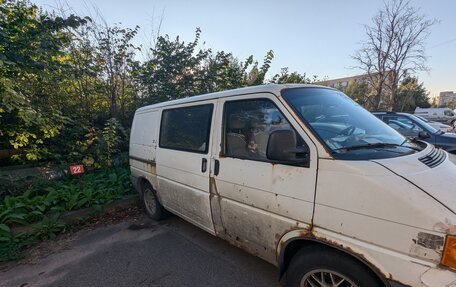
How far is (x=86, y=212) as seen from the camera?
15.2 ft

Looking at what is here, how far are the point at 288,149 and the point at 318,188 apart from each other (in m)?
0.39

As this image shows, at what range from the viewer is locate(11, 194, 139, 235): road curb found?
3.92m

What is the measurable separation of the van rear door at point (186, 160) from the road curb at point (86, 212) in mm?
1515

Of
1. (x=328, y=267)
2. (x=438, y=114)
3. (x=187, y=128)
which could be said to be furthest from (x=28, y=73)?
(x=438, y=114)

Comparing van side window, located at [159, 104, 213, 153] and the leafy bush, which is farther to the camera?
the leafy bush

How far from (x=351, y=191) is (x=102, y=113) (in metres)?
7.51

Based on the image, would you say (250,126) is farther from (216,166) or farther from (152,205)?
(152,205)

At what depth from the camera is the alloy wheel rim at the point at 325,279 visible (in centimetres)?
193

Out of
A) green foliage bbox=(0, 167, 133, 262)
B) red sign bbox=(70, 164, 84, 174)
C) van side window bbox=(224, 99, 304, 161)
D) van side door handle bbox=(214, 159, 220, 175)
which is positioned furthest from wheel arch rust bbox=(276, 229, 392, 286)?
red sign bbox=(70, 164, 84, 174)

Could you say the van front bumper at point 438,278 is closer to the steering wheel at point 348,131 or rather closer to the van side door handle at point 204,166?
the steering wheel at point 348,131

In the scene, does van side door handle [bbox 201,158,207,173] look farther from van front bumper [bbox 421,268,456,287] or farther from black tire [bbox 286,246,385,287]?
van front bumper [bbox 421,268,456,287]

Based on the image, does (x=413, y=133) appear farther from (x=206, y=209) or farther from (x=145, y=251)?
(x=145, y=251)

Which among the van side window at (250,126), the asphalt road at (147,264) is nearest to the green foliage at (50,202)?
the asphalt road at (147,264)

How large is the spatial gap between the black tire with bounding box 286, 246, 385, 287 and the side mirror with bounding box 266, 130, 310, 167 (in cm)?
73
